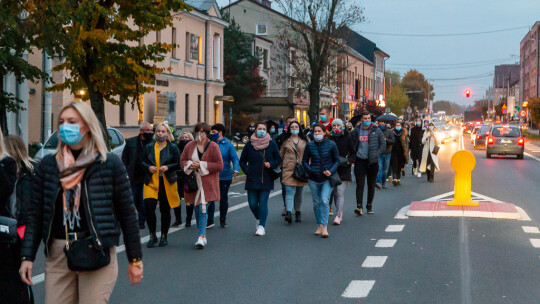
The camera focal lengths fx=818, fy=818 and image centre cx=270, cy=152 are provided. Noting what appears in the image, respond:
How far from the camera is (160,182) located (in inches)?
423

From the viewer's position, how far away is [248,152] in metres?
12.4

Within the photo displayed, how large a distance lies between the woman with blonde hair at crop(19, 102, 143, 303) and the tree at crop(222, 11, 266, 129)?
50.4 m

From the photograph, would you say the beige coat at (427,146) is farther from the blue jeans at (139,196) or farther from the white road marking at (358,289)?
the white road marking at (358,289)

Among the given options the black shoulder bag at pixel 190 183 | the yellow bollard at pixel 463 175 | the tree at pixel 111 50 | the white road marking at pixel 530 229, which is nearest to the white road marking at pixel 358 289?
the black shoulder bag at pixel 190 183

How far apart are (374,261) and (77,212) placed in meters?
5.50

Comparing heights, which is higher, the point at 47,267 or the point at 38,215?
the point at 38,215

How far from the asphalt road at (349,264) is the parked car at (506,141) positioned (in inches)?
915

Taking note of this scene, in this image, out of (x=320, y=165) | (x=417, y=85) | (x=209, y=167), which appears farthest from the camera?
(x=417, y=85)

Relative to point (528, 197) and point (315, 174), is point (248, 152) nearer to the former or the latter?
point (315, 174)

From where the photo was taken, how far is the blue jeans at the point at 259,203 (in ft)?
38.7

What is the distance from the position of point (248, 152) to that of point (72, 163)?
789 cm

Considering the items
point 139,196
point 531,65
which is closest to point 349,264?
point 139,196

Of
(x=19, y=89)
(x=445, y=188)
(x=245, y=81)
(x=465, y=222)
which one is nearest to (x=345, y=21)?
(x=245, y=81)

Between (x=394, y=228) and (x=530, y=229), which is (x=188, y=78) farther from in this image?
(x=530, y=229)
